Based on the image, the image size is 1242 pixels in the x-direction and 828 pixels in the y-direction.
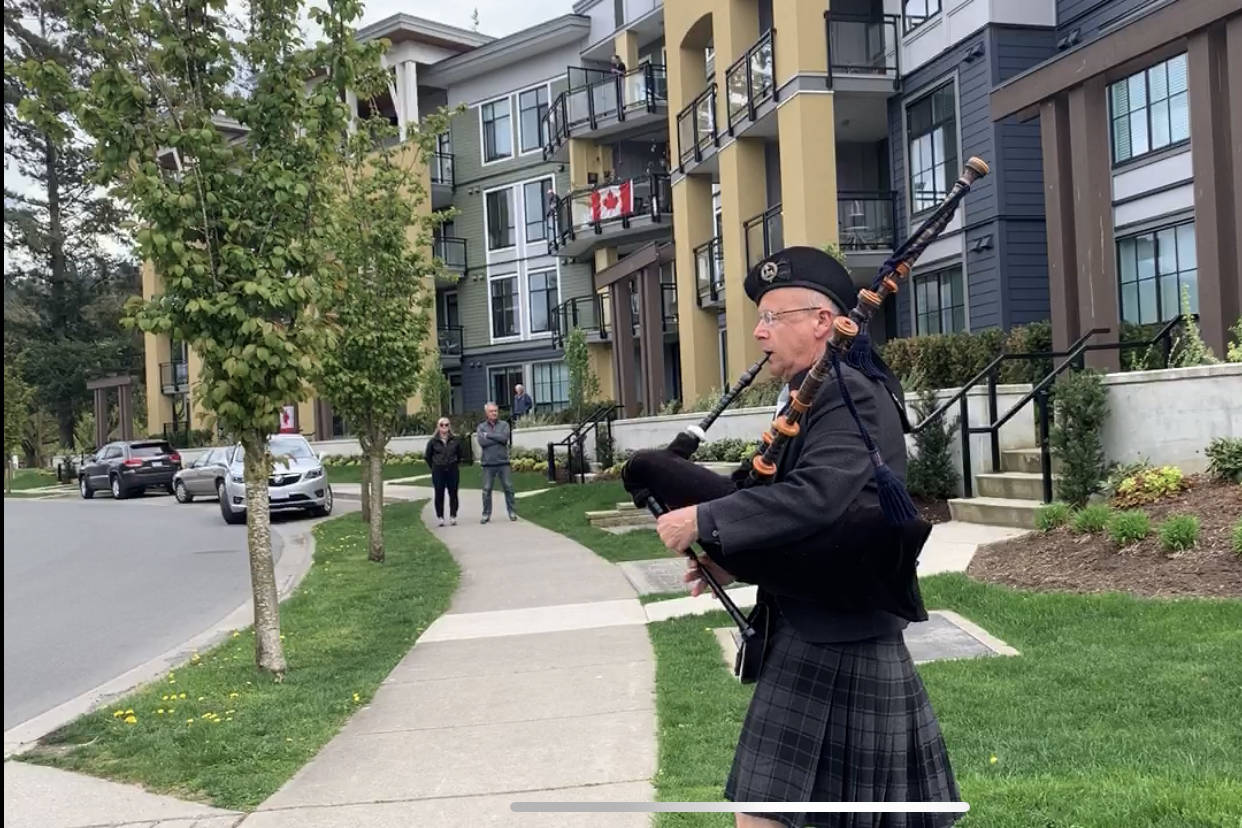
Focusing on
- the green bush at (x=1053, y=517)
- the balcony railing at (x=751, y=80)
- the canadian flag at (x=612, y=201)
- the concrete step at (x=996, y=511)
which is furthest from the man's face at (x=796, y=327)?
the canadian flag at (x=612, y=201)

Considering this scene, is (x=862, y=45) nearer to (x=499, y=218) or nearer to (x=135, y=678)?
(x=135, y=678)

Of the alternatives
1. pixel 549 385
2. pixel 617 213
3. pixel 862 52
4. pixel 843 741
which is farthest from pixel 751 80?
pixel 843 741

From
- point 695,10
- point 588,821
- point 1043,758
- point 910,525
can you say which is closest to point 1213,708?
point 1043,758

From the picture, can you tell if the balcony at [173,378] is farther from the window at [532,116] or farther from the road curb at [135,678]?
the road curb at [135,678]

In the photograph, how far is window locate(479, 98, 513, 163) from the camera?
35.5m

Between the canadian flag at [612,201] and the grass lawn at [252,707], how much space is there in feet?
63.0

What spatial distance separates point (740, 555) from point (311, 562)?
1245 cm

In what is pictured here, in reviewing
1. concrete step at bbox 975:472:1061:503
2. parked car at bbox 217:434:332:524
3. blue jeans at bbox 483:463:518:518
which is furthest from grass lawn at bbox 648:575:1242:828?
parked car at bbox 217:434:332:524

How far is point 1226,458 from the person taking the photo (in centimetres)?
850

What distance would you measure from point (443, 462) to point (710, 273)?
8.55m

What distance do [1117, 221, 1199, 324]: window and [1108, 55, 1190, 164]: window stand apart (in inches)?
47.9

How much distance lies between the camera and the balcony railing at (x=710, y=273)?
2272 centimetres

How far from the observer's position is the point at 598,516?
15.7m

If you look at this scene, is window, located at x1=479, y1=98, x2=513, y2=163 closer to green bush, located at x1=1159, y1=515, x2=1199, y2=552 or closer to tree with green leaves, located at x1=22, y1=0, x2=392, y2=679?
tree with green leaves, located at x1=22, y1=0, x2=392, y2=679
